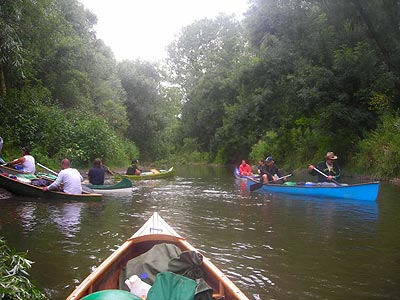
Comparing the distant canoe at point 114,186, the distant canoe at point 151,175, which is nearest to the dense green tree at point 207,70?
the distant canoe at point 151,175

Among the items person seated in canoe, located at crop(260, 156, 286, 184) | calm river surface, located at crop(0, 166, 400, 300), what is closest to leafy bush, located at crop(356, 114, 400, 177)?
calm river surface, located at crop(0, 166, 400, 300)

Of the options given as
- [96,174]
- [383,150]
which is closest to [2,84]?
[96,174]

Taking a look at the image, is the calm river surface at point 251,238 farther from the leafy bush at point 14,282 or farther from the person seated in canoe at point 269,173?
the person seated in canoe at point 269,173

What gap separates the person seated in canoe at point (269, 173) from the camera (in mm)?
14859

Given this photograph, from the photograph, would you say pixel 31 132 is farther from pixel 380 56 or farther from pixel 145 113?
pixel 145 113

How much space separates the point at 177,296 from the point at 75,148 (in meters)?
16.0

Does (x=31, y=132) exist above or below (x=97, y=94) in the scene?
below

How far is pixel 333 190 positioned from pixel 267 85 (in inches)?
665

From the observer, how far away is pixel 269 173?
15.3m

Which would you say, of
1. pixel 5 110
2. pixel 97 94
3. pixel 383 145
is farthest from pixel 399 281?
pixel 97 94

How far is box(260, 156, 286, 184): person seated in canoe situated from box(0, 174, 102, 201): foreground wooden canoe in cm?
630

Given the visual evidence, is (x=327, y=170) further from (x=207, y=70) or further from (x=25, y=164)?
(x=207, y=70)

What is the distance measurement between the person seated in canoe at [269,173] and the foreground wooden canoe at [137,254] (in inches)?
358

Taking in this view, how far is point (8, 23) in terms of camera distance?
12.2 metres
